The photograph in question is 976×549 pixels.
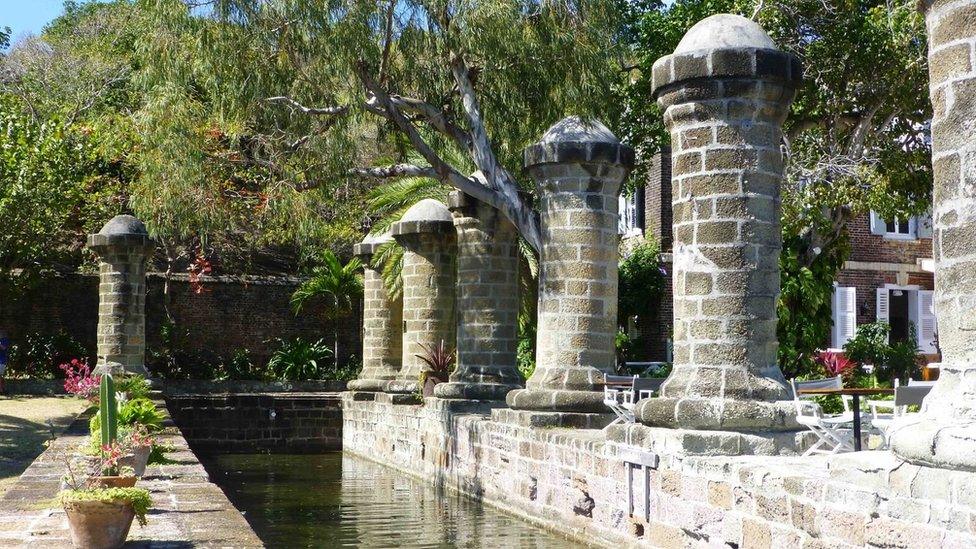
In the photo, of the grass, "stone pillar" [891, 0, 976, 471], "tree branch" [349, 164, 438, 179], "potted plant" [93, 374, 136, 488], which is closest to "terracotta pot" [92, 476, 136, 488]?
"potted plant" [93, 374, 136, 488]

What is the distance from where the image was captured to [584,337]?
1245 centimetres

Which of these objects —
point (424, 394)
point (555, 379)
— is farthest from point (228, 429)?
point (555, 379)

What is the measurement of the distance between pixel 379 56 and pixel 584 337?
4.59 meters

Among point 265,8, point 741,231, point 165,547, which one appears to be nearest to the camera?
point 165,547

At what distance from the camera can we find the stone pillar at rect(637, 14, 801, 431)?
28.3 ft

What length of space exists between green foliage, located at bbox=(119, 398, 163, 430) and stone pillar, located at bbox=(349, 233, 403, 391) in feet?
32.2

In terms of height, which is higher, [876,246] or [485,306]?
[876,246]

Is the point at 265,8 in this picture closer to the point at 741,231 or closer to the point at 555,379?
the point at 555,379

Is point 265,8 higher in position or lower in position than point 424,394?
higher

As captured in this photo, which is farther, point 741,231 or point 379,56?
point 379,56

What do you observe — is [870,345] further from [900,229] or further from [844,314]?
[900,229]

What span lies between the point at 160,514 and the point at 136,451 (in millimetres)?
1602

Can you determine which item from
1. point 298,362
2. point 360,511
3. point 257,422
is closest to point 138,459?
point 360,511

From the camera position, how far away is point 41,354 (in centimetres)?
2734
